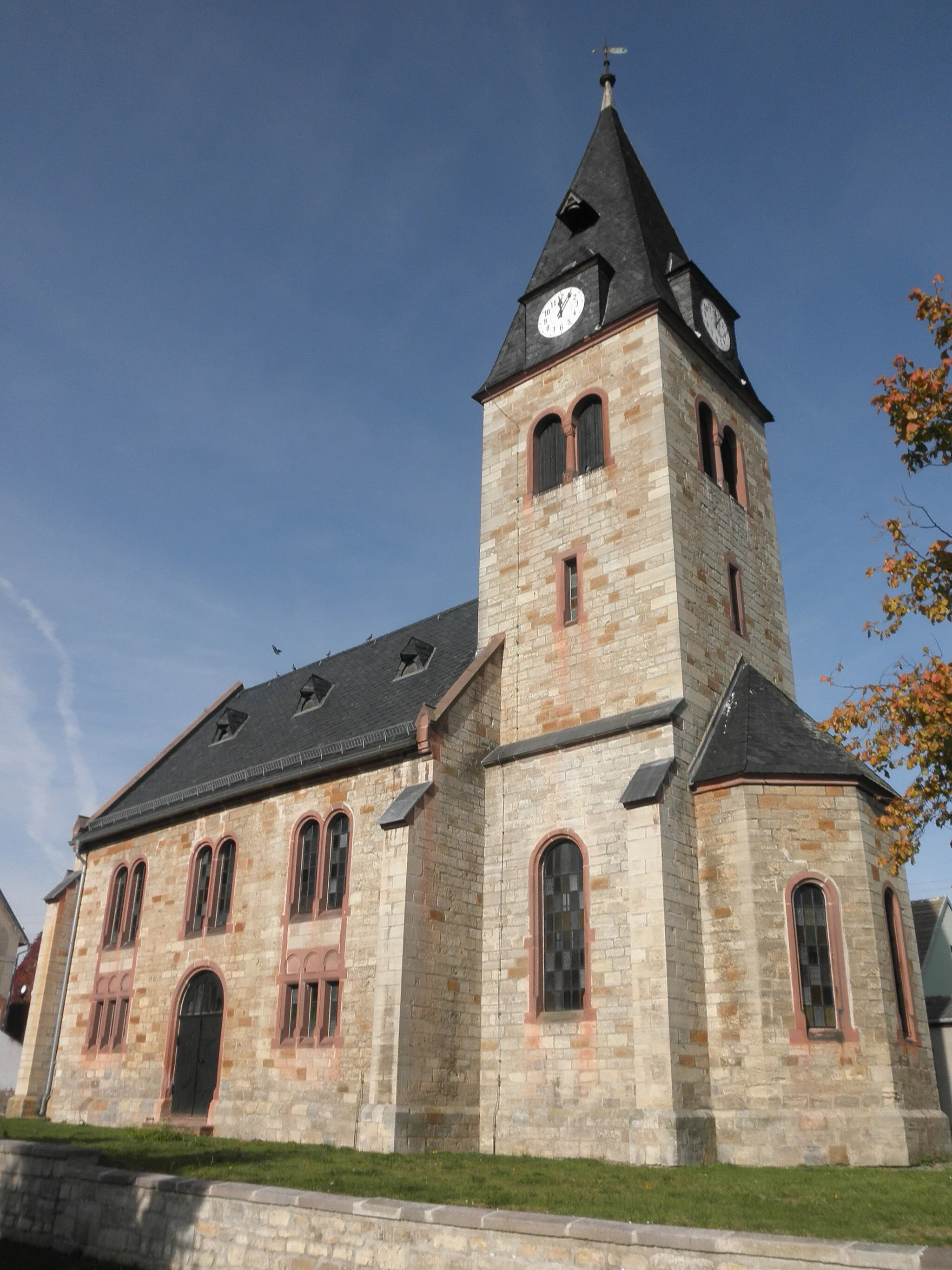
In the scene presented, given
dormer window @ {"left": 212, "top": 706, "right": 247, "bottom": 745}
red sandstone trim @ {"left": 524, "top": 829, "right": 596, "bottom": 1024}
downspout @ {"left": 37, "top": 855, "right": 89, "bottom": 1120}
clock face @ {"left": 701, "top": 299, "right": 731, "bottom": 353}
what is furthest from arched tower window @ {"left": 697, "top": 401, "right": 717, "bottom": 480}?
downspout @ {"left": 37, "top": 855, "right": 89, "bottom": 1120}

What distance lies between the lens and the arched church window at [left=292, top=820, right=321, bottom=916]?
20641 mm

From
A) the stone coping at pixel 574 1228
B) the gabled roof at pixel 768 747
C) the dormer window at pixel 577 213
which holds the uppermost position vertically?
the dormer window at pixel 577 213

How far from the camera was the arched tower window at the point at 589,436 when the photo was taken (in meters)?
21.6

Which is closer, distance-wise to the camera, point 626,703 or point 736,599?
point 626,703

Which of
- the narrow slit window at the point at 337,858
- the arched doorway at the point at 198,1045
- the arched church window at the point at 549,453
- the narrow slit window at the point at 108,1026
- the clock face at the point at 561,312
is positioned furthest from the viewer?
the narrow slit window at the point at 108,1026

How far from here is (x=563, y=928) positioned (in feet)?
58.3

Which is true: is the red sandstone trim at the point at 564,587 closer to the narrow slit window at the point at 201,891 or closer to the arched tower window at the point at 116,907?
the narrow slit window at the point at 201,891

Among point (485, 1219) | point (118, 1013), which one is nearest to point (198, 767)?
point (118, 1013)

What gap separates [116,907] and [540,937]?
1346cm

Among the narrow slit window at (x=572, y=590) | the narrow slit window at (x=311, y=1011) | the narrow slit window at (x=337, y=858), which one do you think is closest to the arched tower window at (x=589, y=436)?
the narrow slit window at (x=572, y=590)

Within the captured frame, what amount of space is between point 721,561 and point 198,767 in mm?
15727

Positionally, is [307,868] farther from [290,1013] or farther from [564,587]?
[564,587]

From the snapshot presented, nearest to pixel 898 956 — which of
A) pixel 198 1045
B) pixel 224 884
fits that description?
pixel 224 884

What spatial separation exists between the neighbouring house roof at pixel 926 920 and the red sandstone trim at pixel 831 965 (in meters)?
11.7
